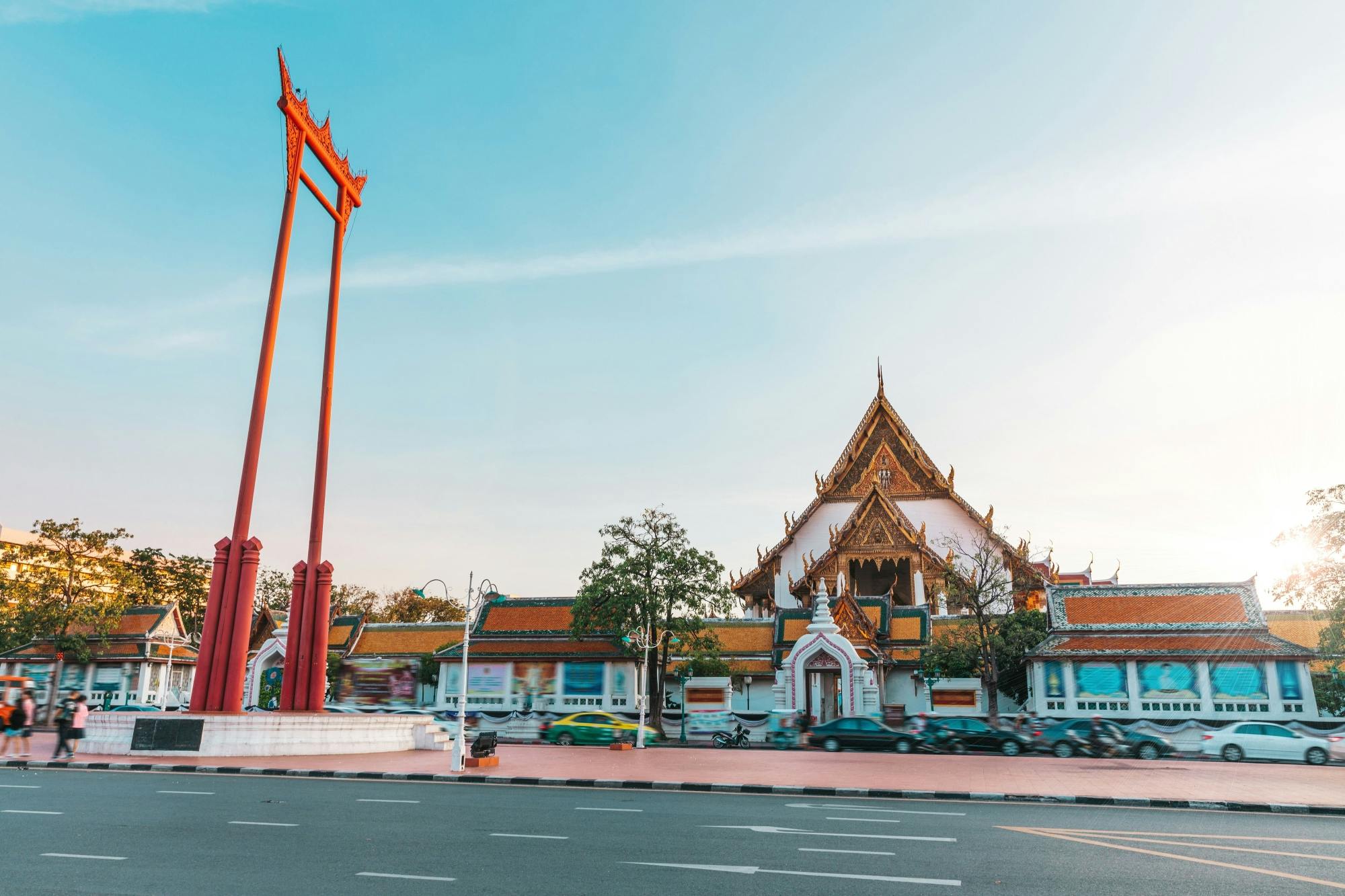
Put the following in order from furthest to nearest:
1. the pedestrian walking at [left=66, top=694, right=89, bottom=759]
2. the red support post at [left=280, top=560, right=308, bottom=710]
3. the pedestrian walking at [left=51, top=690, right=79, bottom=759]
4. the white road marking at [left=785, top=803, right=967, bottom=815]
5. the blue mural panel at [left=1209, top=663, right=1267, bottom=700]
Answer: the blue mural panel at [left=1209, top=663, right=1267, bottom=700] < the red support post at [left=280, top=560, right=308, bottom=710] < the pedestrian walking at [left=66, top=694, right=89, bottom=759] < the pedestrian walking at [left=51, top=690, right=79, bottom=759] < the white road marking at [left=785, top=803, right=967, bottom=815]

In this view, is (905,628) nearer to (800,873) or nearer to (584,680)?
(584,680)

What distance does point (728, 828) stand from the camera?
461 inches

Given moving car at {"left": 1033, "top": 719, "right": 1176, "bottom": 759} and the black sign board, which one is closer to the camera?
the black sign board

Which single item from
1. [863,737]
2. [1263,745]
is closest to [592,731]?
[863,737]

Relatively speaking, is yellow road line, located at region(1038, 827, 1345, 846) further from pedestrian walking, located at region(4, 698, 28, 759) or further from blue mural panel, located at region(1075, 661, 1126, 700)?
blue mural panel, located at region(1075, 661, 1126, 700)

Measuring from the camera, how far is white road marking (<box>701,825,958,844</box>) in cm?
1095

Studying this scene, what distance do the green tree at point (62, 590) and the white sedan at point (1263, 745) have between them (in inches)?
1778

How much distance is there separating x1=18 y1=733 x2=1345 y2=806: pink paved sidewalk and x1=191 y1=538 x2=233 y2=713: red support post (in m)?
2.16

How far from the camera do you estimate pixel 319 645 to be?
2600 cm

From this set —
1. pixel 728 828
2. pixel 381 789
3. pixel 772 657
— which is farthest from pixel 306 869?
pixel 772 657

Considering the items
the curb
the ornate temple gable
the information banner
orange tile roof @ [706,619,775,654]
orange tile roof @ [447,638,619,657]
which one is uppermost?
the ornate temple gable

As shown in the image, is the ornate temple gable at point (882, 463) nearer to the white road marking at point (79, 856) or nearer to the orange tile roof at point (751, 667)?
the orange tile roof at point (751, 667)

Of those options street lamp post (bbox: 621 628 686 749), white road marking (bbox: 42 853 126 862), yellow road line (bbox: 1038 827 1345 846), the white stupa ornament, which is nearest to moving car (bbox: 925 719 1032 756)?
the white stupa ornament

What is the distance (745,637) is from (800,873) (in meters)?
34.4
